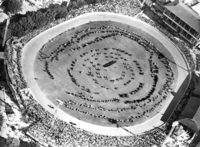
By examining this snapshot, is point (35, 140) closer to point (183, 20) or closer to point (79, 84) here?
point (79, 84)

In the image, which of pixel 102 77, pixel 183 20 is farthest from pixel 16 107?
pixel 183 20

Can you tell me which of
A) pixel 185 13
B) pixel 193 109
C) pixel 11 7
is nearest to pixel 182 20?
pixel 185 13

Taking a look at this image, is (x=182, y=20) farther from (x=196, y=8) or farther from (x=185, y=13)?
(x=196, y=8)

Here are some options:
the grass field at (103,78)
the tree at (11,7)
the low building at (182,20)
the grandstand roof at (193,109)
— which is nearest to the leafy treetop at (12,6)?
the tree at (11,7)

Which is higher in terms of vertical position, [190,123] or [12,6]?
[12,6]

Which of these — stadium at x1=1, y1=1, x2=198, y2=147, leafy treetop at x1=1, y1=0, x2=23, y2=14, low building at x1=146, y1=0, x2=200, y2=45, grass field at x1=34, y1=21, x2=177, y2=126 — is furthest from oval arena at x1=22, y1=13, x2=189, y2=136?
leafy treetop at x1=1, y1=0, x2=23, y2=14

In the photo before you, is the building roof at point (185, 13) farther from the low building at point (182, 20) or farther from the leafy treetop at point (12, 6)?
the leafy treetop at point (12, 6)
